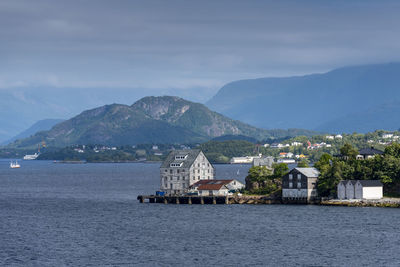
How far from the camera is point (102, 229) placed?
106m

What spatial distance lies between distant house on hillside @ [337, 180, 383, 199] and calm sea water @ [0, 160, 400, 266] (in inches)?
208

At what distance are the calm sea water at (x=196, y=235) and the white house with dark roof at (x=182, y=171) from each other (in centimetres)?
943

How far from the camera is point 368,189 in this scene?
12800cm

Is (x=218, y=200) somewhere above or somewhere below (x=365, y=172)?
below

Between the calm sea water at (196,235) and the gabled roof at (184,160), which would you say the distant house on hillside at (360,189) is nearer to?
the calm sea water at (196,235)

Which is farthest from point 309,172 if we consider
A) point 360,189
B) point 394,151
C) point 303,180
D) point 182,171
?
point 182,171

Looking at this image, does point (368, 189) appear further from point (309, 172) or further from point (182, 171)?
point (182, 171)

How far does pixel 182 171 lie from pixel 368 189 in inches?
1447

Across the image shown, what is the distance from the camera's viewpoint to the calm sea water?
3195 inches

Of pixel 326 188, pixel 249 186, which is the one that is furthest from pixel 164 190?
pixel 326 188

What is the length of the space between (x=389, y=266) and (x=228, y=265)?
1562cm

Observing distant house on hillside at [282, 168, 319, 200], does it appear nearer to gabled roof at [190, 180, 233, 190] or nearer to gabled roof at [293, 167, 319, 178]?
gabled roof at [293, 167, 319, 178]

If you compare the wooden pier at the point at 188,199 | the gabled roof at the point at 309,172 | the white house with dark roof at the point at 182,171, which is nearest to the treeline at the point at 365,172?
the gabled roof at the point at 309,172

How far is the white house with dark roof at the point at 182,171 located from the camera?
147875 millimetres
